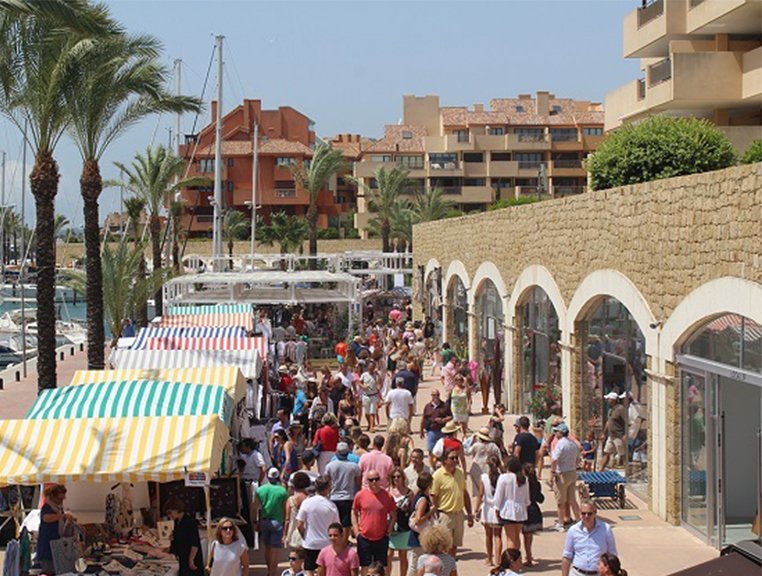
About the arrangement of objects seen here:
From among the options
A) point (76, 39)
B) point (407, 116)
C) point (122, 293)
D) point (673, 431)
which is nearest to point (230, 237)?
point (407, 116)

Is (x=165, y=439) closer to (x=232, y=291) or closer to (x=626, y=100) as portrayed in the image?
(x=232, y=291)

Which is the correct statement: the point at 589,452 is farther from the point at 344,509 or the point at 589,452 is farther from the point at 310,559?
the point at 310,559

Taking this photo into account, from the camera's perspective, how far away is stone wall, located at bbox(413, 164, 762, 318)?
41.2 feet

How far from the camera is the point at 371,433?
21.6 meters

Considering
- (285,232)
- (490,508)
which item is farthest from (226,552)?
(285,232)

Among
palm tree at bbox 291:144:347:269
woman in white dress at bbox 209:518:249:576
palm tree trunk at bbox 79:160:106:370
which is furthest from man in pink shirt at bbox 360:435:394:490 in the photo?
palm tree at bbox 291:144:347:269

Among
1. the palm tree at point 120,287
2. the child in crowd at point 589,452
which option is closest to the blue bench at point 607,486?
the child in crowd at point 589,452

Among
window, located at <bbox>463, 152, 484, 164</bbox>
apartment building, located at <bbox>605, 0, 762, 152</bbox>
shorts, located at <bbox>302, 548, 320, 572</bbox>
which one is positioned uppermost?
window, located at <bbox>463, 152, 484, 164</bbox>

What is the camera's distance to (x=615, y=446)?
1723 cm

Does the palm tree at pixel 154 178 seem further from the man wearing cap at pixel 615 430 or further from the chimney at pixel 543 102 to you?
the chimney at pixel 543 102

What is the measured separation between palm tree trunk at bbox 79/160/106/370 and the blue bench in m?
15.0

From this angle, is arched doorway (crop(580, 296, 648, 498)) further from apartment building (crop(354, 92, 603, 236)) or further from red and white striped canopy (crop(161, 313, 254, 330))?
apartment building (crop(354, 92, 603, 236))

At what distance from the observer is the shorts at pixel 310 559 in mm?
11258

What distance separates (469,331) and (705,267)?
17.2 meters
